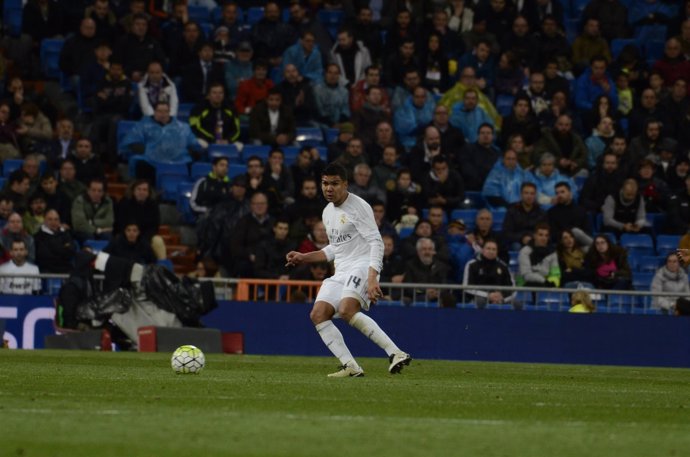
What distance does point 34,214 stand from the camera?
23.7 metres

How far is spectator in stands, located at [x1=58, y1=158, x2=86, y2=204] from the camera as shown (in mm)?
24000

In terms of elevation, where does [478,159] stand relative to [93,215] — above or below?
above

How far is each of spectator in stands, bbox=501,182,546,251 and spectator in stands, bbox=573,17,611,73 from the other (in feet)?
18.7

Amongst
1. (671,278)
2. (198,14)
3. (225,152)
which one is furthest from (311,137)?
(671,278)

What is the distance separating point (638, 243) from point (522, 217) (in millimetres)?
2160

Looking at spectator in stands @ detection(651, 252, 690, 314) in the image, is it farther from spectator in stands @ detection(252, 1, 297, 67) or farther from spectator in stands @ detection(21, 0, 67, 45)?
spectator in stands @ detection(21, 0, 67, 45)

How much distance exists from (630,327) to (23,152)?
1085 centimetres

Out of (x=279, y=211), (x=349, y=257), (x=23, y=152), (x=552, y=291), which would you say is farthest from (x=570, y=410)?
(x=23, y=152)

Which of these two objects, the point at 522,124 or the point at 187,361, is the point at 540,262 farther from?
the point at 187,361

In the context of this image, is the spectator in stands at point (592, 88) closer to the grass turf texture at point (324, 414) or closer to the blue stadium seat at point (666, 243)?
the blue stadium seat at point (666, 243)

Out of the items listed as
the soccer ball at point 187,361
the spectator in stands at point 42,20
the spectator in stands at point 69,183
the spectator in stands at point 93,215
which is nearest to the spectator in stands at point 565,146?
the spectator in stands at point 93,215

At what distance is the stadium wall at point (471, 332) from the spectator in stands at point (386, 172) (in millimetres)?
3228

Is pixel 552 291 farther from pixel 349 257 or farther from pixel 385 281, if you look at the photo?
pixel 349 257

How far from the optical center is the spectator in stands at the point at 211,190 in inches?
958
